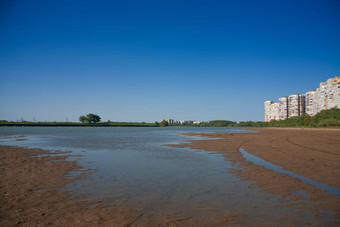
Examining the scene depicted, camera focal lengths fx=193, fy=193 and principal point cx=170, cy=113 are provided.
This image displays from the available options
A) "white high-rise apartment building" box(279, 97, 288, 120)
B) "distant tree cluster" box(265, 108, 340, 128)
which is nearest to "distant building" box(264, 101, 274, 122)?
"white high-rise apartment building" box(279, 97, 288, 120)

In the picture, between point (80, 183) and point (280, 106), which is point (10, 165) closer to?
point (80, 183)

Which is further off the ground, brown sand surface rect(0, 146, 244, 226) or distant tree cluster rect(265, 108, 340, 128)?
distant tree cluster rect(265, 108, 340, 128)

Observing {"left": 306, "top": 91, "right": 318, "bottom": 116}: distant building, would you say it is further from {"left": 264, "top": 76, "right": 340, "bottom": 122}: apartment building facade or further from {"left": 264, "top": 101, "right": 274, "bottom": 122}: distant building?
{"left": 264, "top": 101, "right": 274, "bottom": 122}: distant building

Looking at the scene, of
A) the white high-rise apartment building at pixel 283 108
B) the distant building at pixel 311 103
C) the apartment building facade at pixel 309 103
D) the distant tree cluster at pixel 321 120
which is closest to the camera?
the distant tree cluster at pixel 321 120

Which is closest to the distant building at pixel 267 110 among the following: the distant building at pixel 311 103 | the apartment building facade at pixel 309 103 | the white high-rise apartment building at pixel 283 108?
the apartment building facade at pixel 309 103

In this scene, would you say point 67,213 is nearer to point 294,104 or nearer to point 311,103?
point 311,103

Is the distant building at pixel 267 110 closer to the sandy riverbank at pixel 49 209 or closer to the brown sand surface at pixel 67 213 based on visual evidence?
the brown sand surface at pixel 67 213

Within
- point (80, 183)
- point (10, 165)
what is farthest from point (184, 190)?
point (10, 165)

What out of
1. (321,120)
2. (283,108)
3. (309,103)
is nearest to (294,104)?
(283,108)

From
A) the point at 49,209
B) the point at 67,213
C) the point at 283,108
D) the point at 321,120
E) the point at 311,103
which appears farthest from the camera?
the point at 283,108

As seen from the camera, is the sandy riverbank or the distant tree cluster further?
the distant tree cluster

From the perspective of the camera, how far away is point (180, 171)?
1027 centimetres

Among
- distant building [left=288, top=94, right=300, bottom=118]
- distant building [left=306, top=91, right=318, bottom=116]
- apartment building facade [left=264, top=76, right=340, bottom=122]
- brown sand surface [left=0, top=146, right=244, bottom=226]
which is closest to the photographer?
brown sand surface [left=0, top=146, right=244, bottom=226]

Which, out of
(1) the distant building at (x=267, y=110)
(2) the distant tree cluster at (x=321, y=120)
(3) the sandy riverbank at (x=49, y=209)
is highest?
(1) the distant building at (x=267, y=110)
